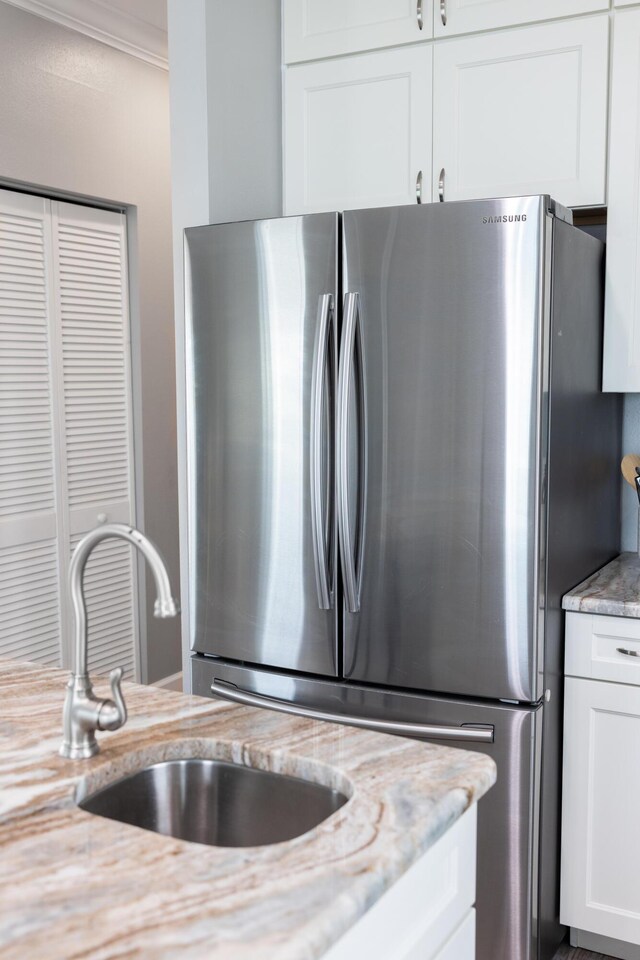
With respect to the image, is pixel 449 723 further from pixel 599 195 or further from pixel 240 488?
pixel 599 195

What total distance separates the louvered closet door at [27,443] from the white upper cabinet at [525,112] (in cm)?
171

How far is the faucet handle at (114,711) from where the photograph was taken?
1284 millimetres

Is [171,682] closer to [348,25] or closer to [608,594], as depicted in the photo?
[608,594]

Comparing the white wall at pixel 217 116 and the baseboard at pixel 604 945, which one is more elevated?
the white wall at pixel 217 116

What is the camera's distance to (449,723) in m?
2.15

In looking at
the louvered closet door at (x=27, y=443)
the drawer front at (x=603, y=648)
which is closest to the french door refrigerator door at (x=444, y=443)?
the drawer front at (x=603, y=648)

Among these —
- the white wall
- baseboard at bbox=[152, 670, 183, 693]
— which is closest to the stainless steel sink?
the white wall

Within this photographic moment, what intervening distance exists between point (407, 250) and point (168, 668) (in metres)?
2.71

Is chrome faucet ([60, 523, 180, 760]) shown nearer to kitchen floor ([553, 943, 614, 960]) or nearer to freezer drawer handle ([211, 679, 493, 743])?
freezer drawer handle ([211, 679, 493, 743])

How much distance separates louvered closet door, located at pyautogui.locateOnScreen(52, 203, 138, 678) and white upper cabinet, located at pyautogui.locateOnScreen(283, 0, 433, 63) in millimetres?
1368

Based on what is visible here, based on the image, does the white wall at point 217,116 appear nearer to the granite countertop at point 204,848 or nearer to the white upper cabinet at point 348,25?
the white upper cabinet at point 348,25

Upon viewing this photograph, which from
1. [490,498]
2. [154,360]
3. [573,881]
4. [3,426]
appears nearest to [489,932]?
[573,881]

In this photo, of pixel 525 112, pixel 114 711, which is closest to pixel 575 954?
pixel 114 711

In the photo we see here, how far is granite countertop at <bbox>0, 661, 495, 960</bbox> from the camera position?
882mm
